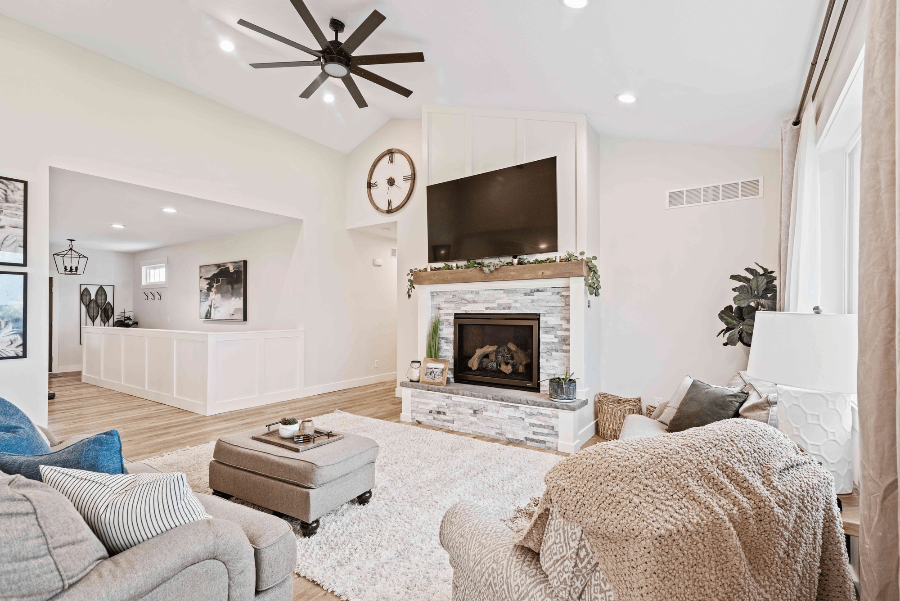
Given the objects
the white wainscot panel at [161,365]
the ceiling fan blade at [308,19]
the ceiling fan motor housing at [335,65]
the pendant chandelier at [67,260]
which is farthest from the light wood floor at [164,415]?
the ceiling fan blade at [308,19]

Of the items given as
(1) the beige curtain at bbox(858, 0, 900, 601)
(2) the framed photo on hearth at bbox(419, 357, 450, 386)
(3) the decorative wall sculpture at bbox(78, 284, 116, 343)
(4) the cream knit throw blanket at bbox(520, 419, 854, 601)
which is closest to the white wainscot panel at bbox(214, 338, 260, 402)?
(2) the framed photo on hearth at bbox(419, 357, 450, 386)

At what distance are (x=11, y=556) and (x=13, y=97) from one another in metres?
4.31

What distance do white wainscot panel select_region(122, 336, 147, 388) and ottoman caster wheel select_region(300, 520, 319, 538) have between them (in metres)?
4.71

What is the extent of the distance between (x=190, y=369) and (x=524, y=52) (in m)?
4.75

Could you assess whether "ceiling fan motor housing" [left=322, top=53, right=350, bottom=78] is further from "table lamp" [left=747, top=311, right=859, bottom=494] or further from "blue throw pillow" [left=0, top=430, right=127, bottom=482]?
"table lamp" [left=747, top=311, right=859, bottom=494]

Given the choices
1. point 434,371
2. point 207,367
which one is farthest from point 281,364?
point 434,371

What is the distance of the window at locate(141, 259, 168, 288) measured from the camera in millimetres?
8105

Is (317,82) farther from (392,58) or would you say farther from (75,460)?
(75,460)

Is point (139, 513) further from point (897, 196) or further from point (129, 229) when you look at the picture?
point (129, 229)

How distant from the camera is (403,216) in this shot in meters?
5.71

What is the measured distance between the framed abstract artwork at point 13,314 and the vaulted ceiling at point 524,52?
2.12 meters

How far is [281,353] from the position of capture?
5715mm

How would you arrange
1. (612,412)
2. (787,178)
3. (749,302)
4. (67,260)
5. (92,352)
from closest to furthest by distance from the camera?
1. (787,178)
2. (749,302)
3. (612,412)
4. (92,352)
5. (67,260)

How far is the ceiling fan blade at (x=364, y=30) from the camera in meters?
3.00
